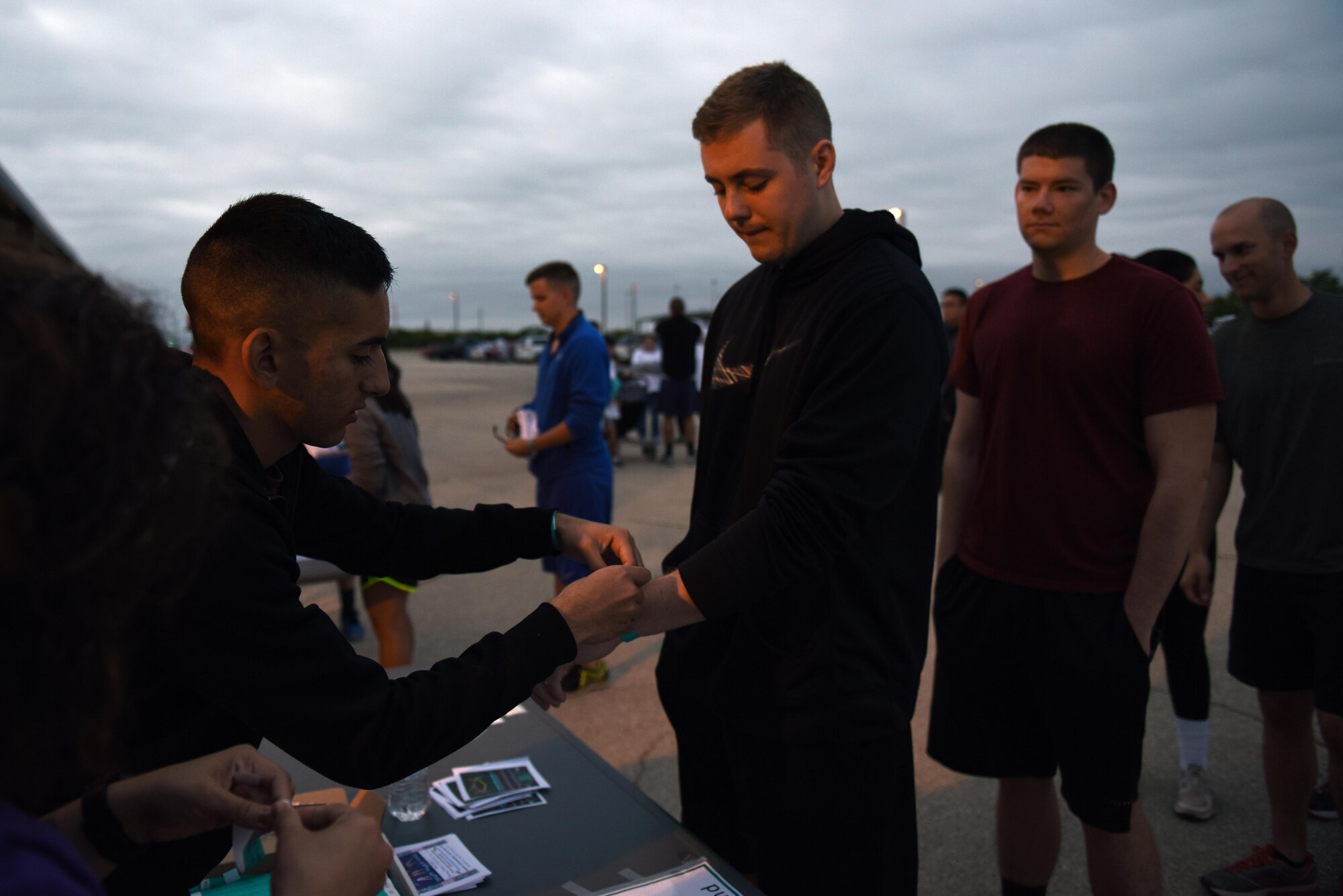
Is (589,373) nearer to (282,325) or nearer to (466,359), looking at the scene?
(282,325)

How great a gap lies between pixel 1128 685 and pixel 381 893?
1.80m

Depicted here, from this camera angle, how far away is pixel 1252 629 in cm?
285

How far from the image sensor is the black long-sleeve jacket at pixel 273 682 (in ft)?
3.52

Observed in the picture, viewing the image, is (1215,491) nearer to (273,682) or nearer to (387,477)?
(273,682)

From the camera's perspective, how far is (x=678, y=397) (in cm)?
1122

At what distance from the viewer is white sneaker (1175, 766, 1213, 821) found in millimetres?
3223

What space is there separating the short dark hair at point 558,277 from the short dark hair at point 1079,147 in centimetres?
286

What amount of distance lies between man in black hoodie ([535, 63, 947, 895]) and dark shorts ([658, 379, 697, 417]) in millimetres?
9132

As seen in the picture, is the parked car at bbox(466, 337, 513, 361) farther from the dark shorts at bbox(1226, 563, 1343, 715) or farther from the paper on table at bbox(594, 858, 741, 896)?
the paper on table at bbox(594, 858, 741, 896)

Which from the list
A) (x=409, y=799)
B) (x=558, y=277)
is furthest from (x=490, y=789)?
(x=558, y=277)

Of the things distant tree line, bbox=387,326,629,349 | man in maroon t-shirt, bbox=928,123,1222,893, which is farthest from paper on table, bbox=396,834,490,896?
distant tree line, bbox=387,326,629,349

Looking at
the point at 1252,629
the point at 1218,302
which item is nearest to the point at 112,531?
the point at 1252,629

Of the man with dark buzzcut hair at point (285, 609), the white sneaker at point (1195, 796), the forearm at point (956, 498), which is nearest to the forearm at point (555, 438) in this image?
the forearm at point (956, 498)

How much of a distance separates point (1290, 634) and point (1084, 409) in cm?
126
